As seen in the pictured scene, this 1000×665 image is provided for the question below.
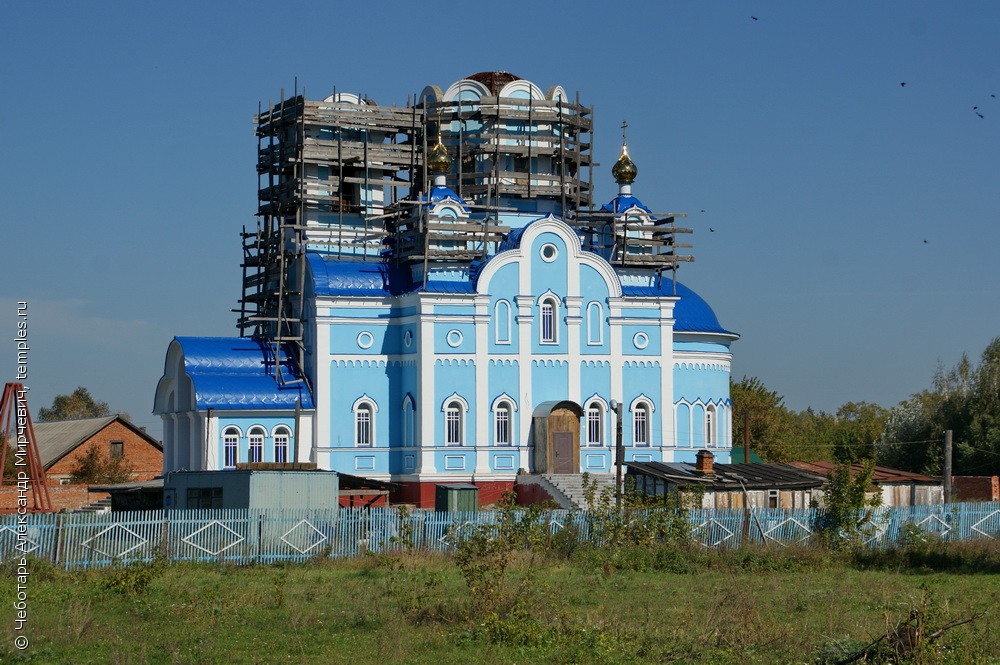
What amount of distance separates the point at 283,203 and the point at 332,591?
2139 centimetres

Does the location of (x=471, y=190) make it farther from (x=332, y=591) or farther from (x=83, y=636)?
(x=83, y=636)

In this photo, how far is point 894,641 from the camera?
15.0m

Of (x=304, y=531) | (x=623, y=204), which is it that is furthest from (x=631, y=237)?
(x=304, y=531)

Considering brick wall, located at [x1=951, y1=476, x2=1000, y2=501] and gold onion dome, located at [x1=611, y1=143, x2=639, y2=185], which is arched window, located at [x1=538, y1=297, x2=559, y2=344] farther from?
brick wall, located at [x1=951, y1=476, x2=1000, y2=501]

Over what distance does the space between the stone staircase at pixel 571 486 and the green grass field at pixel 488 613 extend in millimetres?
11111

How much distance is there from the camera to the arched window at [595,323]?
134 feet

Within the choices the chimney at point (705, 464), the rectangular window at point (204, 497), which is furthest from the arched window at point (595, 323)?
the rectangular window at point (204, 497)

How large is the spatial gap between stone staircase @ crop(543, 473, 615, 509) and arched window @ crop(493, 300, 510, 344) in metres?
3.69

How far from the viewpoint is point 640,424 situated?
135ft

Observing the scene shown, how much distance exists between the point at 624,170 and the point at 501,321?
274 inches

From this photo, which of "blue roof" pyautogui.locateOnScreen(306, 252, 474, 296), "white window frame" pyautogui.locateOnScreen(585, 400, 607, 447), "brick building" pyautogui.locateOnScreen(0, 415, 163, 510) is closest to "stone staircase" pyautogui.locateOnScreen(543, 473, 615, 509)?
"white window frame" pyautogui.locateOnScreen(585, 400, 607, 447)

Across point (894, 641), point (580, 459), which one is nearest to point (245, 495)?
point (580, 459)

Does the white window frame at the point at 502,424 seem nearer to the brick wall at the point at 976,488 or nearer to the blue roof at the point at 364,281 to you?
the blue roof at the point at 364,281

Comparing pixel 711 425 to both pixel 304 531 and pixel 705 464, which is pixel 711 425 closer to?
pixel 705 464
